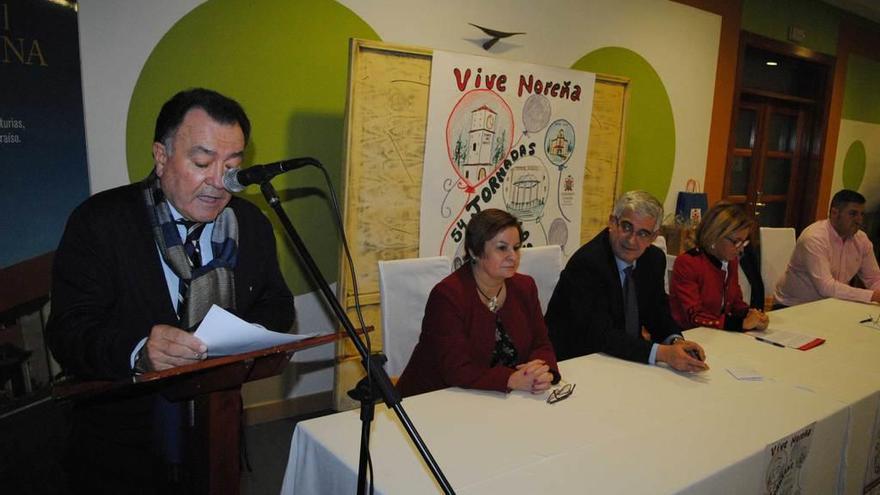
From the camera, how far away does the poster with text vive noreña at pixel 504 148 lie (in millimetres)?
3150

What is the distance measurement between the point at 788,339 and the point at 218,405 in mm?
2247

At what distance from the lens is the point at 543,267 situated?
Result: 2.77 metres

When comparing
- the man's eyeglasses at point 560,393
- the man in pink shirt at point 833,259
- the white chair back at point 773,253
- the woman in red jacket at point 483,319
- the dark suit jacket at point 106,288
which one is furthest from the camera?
the white chair back at point 773,253

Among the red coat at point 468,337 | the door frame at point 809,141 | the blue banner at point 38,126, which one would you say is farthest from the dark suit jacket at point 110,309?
the door frame at point 809,141

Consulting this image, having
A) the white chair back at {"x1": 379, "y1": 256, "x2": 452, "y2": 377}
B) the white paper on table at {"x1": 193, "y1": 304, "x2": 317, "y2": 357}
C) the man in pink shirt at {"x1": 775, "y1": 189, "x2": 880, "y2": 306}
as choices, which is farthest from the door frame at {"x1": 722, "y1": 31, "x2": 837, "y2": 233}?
the white paper on table at {"x1": 193, "y1": 304, "x2": 317, "y2": 357}

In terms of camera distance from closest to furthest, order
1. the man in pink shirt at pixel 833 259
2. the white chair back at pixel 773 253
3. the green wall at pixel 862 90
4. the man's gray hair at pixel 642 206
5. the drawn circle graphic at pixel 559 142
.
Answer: the man's gray hair at pixel 642 206 → the man in pink shirt at pixel 833 259 → the drawn circle graphic at pixel 559 142 → the white chair back at pixel 773 253 → the green wall at pixel 862 90

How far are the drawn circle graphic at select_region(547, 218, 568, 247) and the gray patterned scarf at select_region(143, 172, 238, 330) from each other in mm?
2604

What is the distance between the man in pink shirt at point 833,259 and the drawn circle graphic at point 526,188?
5.28 feet

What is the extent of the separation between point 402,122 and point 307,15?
70 cm

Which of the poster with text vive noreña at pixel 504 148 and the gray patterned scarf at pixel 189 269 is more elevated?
the poster with text vive noreña at pixel 504 148

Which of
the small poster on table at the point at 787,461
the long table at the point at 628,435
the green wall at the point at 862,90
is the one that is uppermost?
the green wall at the point at 862,90

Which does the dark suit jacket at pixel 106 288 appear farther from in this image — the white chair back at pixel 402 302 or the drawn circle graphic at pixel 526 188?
the drawn circle graphic at pixel 526 188

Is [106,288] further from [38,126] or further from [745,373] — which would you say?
[745,373]

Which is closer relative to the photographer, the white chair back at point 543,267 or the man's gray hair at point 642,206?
the man's gray hair at point 642,206
